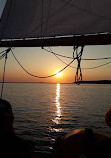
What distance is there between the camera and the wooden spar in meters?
5.96

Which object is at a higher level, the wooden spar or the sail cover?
the sail cover

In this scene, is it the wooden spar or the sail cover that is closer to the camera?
the wooden spar

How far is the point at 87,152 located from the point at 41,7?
20.6 feet

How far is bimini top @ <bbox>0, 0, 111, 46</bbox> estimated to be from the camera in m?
6.22

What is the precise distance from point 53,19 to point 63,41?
3.50 ft

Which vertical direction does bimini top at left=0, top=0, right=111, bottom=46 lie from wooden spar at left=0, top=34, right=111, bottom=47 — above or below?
above

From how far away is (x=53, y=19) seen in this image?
6789 mm

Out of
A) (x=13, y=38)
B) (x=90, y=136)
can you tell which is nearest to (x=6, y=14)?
(x=13, y=38)

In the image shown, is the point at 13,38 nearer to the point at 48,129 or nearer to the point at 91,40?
the point at 91,40

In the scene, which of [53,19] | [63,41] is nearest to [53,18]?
[53,19]

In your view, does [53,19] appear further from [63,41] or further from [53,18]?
[63,41]

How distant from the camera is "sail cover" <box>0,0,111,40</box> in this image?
245 inches

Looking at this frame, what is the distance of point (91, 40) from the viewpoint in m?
6.11

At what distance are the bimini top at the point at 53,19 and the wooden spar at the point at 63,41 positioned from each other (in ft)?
0.27
